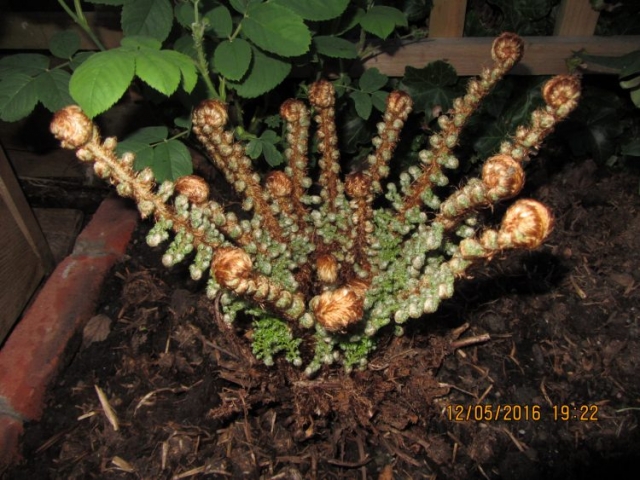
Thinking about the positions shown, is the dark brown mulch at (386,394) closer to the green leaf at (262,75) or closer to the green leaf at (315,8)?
the green leaf at (262,75)

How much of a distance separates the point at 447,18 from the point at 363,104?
625 millimetres

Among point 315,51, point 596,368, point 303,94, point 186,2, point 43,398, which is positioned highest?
point 186,2

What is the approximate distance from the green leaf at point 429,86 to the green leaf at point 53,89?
44.0 inches

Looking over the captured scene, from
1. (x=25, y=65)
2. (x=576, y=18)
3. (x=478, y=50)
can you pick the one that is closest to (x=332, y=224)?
(x=25, y=65)

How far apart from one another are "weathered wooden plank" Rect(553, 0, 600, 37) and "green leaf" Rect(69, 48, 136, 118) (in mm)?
1646

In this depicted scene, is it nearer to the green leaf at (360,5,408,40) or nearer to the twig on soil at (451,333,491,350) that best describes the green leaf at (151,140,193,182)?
the green leaf at (360,5,408,40)

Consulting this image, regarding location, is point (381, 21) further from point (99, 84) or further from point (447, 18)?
point (99, 84)

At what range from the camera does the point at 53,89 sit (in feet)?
3.98

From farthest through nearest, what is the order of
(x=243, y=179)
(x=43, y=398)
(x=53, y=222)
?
(x=53, y=222) < (x=43, y=398) < (x=243, y=179)

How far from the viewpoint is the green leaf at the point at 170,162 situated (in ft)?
4.13

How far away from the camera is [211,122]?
96cm

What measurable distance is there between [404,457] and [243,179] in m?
0.76

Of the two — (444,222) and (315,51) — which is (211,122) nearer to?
(444,222)

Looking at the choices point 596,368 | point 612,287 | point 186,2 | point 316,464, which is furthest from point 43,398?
point 612,287
